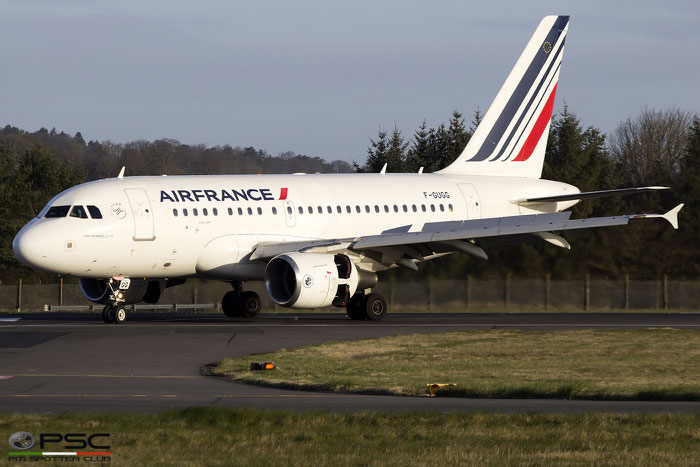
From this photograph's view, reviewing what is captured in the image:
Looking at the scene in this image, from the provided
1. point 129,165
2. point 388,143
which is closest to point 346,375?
point 388,143

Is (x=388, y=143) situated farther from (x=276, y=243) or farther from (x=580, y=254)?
Result: (x=276, y=243)

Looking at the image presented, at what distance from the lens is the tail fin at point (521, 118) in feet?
138

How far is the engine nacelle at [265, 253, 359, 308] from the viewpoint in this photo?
1278 inches

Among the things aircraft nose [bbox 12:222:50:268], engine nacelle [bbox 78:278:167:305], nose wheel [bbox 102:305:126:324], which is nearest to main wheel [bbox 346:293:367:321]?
engine nacelle [bbox 78:278:167:305]

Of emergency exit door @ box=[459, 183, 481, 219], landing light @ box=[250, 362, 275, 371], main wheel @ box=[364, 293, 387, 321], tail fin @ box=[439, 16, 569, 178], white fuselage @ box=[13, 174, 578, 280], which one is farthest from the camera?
tail fin @ box=[439, 16, 569, 178]

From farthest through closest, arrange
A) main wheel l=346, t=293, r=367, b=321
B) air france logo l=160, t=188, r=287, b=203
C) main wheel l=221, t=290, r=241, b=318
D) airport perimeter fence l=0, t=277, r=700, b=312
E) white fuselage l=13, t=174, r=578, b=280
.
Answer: airport perimeter fence l=0, t=277, r=700, b=312
main wheel l=221, t=290, r=241, b=318
main wheel l=346, t=293, r=367, b=321
air france logo l=160, t=188, r=287, b=203
white fuselage l=13, t=174, r=578, b=280

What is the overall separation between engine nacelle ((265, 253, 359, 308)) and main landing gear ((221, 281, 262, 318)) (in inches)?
155

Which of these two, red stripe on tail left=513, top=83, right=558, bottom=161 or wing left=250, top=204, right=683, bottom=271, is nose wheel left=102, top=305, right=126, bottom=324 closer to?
wing left=250, top=204, right=683, bottom=271

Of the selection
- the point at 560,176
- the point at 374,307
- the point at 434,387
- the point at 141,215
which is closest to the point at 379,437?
the point at 434,387

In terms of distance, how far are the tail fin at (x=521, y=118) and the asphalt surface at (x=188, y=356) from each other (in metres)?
6.01

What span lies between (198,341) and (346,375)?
23.0 feet

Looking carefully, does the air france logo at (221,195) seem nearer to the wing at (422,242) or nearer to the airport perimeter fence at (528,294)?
the wing at (422,242)

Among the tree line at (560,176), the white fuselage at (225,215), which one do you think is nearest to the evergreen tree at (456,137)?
the tree line at (560,176)

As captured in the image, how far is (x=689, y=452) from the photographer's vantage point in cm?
1297
